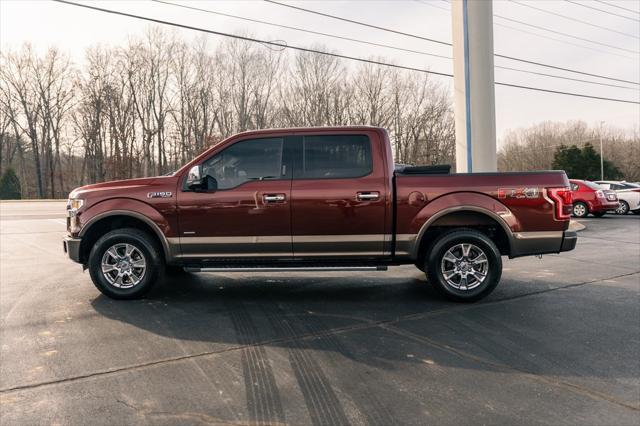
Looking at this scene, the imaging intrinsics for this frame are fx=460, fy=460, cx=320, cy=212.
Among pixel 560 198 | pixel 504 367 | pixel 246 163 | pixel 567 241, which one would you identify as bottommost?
pixel 504 367

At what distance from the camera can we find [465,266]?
19.2ft

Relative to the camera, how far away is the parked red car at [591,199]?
18484mm

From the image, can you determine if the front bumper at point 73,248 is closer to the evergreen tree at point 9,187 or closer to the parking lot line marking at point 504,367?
the parking lot line marking at point 504,367

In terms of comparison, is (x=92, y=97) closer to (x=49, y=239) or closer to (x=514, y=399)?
(x=49, y=239)

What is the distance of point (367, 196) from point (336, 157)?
662 mm

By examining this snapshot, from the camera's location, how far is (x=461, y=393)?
10.9 feet

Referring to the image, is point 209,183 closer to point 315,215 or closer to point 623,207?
point 315,215

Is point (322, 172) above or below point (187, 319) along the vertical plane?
above

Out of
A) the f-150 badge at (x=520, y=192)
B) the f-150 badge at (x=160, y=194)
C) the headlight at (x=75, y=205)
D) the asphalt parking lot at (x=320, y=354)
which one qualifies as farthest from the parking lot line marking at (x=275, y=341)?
the headlight at (x=75, y=205)

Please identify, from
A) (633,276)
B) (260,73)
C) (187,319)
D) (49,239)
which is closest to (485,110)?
(633,276)

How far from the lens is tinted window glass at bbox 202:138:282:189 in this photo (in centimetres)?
589

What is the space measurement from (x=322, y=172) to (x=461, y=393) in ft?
10.8

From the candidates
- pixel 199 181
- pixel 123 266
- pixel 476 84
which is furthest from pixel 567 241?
pixel 476 84

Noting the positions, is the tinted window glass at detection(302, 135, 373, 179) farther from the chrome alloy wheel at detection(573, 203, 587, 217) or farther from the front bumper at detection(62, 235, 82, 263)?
the chrome alloy wheel at detection(573, 203, 587, 217)
